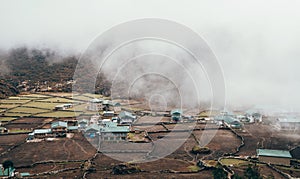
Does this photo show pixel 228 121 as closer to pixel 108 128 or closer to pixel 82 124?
pixel 108 128

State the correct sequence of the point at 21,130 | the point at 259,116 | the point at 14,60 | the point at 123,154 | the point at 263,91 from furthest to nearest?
the point at 14,60
the point at 263,91
the point at 259,116
the point at 21,130
the point at 123,154

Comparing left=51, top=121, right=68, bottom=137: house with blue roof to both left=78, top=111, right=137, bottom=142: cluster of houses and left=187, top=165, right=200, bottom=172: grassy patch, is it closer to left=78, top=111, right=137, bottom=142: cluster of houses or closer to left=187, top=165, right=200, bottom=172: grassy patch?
left=78, top=111, right=137, bottom=142: cluster of houses

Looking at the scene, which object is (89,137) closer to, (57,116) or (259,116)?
(57,116)

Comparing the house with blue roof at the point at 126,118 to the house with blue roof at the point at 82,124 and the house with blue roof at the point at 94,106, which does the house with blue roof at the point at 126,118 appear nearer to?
the house with blue roof at the point at 82,124

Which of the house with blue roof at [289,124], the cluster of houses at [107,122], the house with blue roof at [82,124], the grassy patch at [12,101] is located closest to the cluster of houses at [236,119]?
the house with blue roof at [289,124]

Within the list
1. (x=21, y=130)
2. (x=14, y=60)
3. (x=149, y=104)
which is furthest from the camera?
(x=14, y=60)

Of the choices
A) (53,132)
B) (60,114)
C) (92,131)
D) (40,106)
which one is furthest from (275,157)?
(40,106)

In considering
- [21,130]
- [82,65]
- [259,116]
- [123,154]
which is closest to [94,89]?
[82,65]

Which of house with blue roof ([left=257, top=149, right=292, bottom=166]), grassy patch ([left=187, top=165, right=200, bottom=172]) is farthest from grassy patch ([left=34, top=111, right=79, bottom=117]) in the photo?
house with blue roof ([left=257, top=149, right=292, bottom=166])
